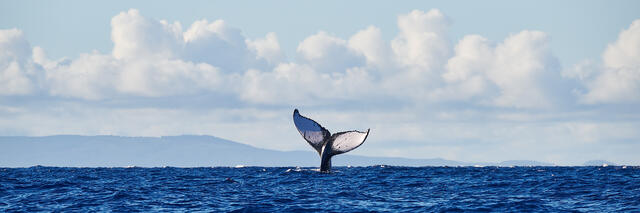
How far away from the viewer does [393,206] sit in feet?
108

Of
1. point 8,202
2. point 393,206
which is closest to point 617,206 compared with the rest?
point 393,206

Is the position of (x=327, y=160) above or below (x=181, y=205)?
above

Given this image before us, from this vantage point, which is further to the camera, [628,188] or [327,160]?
[327,160]

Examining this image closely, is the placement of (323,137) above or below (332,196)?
above

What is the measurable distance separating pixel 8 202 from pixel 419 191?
55.6ft

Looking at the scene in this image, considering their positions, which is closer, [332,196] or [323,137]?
[332,196]

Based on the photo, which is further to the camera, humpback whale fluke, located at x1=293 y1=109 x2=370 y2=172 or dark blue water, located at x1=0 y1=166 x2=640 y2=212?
humpback whale fluke, located at x1=293 y1=109 x2=370 y2=172

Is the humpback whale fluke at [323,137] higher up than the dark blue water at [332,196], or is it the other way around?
the humpback whale fluke at [323,137]

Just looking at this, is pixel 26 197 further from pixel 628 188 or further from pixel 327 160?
pixel 628 188

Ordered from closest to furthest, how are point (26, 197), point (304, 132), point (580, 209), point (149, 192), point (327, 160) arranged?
point (580, 209)
point (26, 197)
point (149, 192)
point (304, 132)
point (327, 160)

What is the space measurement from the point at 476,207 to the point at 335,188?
1024 cm

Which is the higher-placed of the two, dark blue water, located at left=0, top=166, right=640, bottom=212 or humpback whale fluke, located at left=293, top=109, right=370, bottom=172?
humpback whale fluke, located at left=293, top=109, right=370, bottom=172

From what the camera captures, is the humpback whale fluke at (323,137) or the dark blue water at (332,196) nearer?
the dark blue water at (332,196)

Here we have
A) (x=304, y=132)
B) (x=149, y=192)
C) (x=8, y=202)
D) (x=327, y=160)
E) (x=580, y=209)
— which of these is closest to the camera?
(x=580, y=209)
